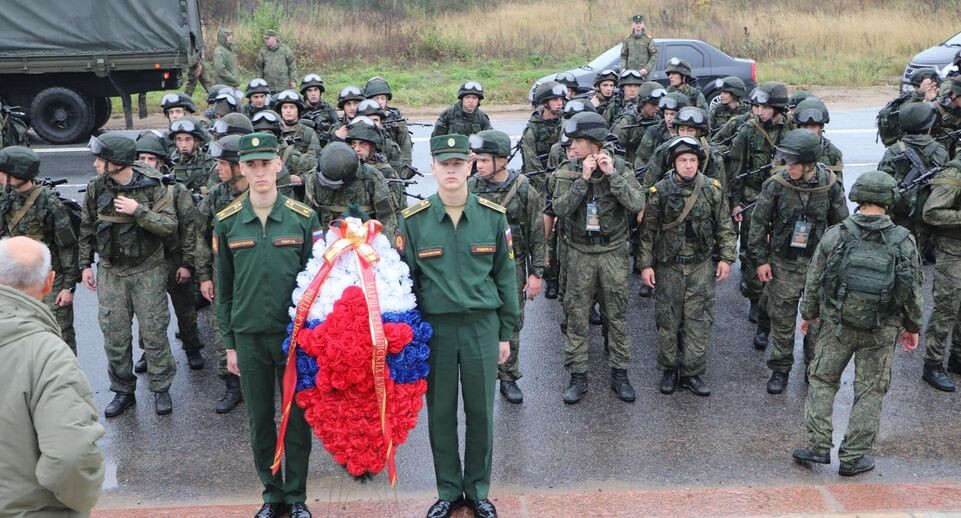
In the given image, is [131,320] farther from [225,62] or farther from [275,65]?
[225,62]

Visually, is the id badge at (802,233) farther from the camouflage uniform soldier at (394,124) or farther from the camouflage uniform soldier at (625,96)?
the camouflage uniform soldier at (394,124)

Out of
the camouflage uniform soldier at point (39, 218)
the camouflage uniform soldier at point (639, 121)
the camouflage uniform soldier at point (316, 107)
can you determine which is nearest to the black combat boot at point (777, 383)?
the camouflage uniform soldier at point (639, 121)

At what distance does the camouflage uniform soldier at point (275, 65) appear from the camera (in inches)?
762

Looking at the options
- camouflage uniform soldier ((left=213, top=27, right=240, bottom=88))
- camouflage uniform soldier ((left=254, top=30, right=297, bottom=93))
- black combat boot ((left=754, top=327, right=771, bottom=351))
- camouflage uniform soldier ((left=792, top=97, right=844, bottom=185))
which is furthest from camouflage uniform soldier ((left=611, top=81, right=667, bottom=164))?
camouflage uniform soldier ((left=213, top=27, right=240, bottom=88))

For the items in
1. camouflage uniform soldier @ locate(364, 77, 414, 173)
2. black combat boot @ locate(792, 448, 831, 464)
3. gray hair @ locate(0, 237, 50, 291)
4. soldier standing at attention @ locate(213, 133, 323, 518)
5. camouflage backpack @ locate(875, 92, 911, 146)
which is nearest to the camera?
gray hair @ locate(0, 237, 50, 291)

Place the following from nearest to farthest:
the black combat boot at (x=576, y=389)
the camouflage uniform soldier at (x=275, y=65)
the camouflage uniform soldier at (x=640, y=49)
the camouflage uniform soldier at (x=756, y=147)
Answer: the black combat boot at (x=576, y=389) < the camouflage uniform soldier at (x=756, y=147) < the camouflage uniform soldier at (x=640, y=49) < the camouflage uniform soldier at (x=275, y=65)

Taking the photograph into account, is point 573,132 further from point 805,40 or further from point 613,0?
point 613,0

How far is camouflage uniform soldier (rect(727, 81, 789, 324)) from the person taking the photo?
943cm

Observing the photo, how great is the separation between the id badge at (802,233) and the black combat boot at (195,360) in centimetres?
498

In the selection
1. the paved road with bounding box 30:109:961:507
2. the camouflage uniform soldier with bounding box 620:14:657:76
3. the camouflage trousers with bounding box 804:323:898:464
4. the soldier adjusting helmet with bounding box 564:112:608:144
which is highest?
the camouflage uniform soldier with bounding box 620:14:657:76

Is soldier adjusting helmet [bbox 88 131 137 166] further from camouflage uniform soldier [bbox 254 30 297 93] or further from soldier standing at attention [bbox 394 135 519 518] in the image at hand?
camouflage uniform soldier [bbox 254 30 297 93]

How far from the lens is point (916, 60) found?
62.4 feet

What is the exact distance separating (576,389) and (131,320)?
3.42 meters

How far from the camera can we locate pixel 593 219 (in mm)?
7051
